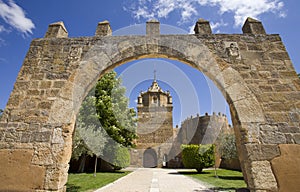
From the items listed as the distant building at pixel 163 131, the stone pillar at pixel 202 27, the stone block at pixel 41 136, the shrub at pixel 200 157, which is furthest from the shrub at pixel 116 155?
the stone pillar at pixel 202 27

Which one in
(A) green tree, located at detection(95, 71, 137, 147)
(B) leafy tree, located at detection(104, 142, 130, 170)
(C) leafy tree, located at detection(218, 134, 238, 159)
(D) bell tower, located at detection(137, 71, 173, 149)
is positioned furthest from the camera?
(D) bell tower, located at detection(137, 71, 173, 149)

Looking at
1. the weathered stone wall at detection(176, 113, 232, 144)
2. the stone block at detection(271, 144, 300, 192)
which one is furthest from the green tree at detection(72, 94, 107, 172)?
the weathered stone wall at detection(176, 113, 232, 144)

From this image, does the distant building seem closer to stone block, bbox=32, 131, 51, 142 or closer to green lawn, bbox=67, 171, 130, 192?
green lawn, bbox=67, 171, 130, 192

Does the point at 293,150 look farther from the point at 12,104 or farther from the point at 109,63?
the point at 12,104

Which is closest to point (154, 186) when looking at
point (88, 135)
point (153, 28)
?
point (88, 135)

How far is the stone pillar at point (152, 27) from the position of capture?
13.2 ft

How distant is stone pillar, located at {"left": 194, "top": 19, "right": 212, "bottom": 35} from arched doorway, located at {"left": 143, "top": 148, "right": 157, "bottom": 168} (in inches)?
813

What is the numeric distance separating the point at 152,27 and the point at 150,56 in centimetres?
78

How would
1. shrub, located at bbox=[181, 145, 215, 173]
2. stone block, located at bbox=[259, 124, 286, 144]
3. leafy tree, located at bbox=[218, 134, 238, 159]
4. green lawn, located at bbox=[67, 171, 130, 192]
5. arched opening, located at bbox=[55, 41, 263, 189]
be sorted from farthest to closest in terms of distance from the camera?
shrub, located at bbox=[181, 145, 215, 173], leafy tree, located at bbox=[218, 134, 238, 159], green lawn, located at bbox=[67, 171, 130, 192], arched opening, located at bbox=[55, 41, 263, 189], stone block, located at bbox=[259, 124, 286, 144]

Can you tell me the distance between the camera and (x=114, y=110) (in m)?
13.0

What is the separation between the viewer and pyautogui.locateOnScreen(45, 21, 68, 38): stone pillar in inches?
162

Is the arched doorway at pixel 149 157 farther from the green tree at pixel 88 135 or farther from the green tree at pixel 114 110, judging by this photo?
the green tree at pixel 88 135

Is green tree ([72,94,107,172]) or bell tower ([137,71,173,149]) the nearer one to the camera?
green tree ([72,94,107,172])

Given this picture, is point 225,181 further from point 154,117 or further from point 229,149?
point 154,117
